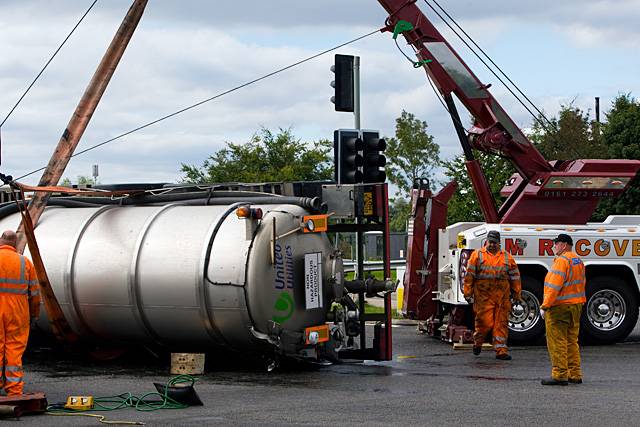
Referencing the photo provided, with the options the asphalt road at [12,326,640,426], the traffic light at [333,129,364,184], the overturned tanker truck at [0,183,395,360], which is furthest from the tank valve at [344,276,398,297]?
the traffic light at [333,129,364,184]

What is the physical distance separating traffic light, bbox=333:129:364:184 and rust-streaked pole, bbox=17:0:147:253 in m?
3.46

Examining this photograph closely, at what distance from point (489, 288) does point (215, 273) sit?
4448 millimetres

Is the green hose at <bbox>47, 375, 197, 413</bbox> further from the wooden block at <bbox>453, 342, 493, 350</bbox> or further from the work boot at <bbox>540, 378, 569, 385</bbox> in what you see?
the wooden block at <bbox>453, 342, 493, 350</bbox>

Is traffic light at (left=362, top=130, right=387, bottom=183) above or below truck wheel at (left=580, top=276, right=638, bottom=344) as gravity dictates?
above

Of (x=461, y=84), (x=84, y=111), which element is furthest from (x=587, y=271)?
(x=84, y=111)

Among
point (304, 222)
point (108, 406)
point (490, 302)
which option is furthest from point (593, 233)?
point (108, 406)

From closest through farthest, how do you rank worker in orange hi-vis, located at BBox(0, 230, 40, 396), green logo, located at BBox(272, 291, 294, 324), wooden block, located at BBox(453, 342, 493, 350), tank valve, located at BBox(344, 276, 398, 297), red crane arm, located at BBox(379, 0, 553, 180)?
worker in orange hi-vis, located at BBox(0, 230, 40, 396), green logo, located at BBox(272, 291, 294, 324), tank valve, located at BBox(344, 276, 398, 297), wooden block, located at BBox(453, 342, 493, 350), red crane arm, located at BBox(379, 0, 553, 180)

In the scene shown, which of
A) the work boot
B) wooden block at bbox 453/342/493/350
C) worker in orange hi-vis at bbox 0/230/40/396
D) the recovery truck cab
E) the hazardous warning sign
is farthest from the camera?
the recovery truck cab

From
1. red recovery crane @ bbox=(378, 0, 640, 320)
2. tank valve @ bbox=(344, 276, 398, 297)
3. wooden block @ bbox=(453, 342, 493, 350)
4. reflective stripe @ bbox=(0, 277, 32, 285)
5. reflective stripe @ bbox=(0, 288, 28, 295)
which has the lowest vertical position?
wooden block @ bbox=(453, 342, 493, 350)

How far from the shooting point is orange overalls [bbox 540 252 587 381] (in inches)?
516

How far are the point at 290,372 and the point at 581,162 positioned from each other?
6791 mm

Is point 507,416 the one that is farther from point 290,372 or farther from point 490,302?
point 490,302

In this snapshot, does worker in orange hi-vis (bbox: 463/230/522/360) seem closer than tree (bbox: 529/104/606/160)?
Yes

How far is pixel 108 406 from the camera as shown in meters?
11.2
